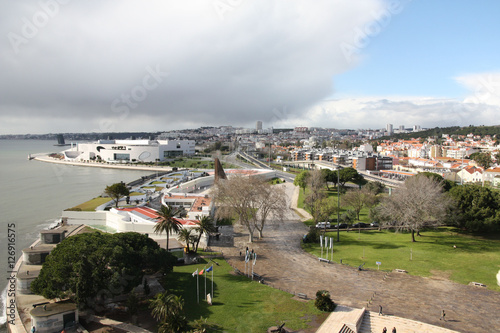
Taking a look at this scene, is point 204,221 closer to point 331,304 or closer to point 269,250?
point 269,250

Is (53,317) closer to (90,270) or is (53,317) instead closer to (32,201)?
(90,270)

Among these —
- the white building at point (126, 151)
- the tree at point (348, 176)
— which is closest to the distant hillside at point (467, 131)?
the tree at point (348, 176)

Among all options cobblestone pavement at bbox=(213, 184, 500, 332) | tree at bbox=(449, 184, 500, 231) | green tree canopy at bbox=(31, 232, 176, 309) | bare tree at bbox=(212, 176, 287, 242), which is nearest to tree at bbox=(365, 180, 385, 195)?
tree at bbox=(449, 184, 500, 231)

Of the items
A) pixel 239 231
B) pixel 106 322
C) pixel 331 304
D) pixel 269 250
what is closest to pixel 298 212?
pixel 239 231

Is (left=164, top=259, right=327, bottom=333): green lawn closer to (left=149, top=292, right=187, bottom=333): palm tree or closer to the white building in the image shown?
(left=149, top=292, right=187, bottom=333): palm tree

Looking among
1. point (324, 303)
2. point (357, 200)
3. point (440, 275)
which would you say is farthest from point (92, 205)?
point (440, 275)

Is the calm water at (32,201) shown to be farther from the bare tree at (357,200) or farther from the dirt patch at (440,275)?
the bare tree at (357,200)
